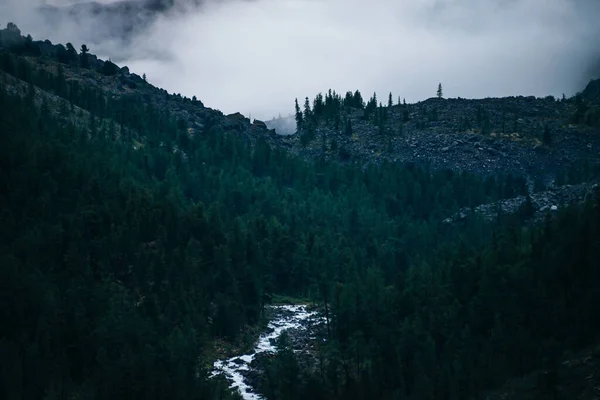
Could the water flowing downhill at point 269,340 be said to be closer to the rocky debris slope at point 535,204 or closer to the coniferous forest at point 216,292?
the coniferous forest at point 216,292

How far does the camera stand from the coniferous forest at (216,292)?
8638cm

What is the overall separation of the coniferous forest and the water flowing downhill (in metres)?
3.27

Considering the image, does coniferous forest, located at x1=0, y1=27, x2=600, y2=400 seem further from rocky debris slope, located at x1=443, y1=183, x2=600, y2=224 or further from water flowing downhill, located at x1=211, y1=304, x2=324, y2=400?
rocky debris slope, located at x1=443, y1=183, x2=600, y2=224

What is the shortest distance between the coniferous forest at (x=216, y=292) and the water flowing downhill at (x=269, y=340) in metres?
3.27

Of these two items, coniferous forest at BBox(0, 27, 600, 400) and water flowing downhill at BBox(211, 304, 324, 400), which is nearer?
coniferous forest at BBox(0, 27, 600, 400)

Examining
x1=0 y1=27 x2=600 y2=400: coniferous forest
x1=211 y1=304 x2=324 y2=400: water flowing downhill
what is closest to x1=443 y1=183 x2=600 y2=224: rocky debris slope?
x1=0 y1=27 x2=600 y2=400: coniferous forest

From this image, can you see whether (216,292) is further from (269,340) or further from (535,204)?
(535,204)

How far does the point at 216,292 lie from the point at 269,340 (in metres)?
14.1

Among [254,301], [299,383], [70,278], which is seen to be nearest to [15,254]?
[70,278]

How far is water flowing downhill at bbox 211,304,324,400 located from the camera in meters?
97.0

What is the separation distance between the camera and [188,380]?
289ft

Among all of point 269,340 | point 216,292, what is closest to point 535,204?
point 269,340

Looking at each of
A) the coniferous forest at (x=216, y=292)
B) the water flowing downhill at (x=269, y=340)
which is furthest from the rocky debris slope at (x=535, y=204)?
the water flowing downhill at (x=269, y=340)

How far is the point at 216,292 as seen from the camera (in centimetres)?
12200
